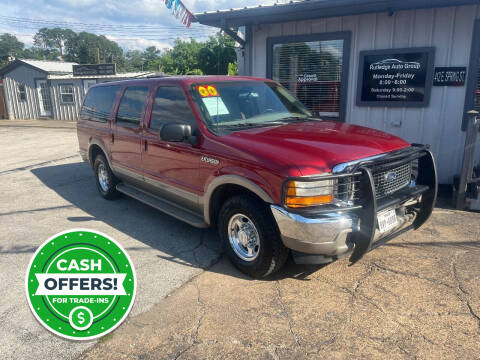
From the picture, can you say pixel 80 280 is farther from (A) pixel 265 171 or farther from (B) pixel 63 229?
(B) pixel 63 229

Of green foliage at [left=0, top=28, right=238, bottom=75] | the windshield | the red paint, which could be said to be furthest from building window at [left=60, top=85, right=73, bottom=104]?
the windshield

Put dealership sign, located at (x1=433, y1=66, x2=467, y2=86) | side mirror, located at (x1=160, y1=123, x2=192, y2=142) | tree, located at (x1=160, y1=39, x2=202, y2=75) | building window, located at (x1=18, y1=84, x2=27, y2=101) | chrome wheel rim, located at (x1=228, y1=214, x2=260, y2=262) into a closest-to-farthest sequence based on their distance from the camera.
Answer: chrome wheel rim, located at (x1=228, y1=214, x2=260, y2=262) < side mirror, located at (x1=160, y1=123, x2=192, y2=142) < dealership sign, located at (x1=433, y1=66, x2=467, y2=86) < building window, located at (x1=18, y1=84, x2=27, y2=101) < tree, located at (x1=160, y1=39, x2=202, y2=75)

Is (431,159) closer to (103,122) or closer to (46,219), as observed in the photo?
(103,122)

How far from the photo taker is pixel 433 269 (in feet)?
12.8

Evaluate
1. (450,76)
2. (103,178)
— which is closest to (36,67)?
(103,178)

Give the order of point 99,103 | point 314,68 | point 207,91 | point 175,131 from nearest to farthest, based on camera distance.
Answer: point 175,131
point 207,91
point 99,103
point 314,68

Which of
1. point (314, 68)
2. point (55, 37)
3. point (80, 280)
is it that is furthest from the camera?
point (55, 37)

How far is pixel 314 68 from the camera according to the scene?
7367 millimetres

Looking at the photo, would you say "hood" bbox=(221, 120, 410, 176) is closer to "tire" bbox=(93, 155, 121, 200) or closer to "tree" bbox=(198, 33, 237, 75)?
"tire" bbox=(93, 155, 121, 200)

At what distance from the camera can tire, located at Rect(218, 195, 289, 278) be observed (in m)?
3.46

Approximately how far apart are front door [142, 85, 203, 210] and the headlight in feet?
4.11

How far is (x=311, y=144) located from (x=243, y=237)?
1124mm

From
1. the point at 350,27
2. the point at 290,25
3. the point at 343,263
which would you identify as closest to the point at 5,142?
the point at 290,25

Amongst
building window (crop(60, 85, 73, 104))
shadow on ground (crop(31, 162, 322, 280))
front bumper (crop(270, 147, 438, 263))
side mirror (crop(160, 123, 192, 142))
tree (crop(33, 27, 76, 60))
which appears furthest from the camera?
tree (crop(33, 27, 76, 60))
